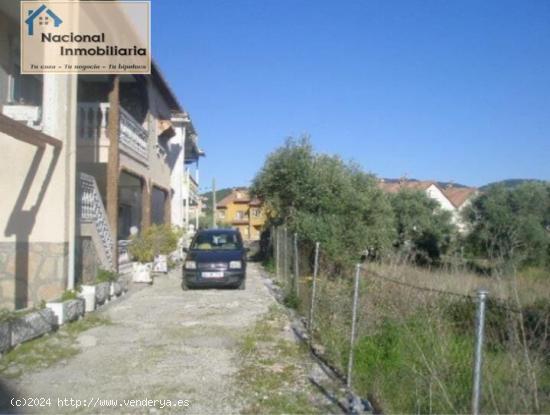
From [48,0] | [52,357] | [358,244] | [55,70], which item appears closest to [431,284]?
[52,357]

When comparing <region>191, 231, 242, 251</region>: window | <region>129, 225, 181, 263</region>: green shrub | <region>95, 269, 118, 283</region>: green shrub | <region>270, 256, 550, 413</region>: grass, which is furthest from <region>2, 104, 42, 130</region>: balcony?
<region>129, 225, 181, 263</region>: green shrub

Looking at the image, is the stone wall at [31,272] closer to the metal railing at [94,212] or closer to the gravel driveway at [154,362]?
the gravel driveway at [154,362]

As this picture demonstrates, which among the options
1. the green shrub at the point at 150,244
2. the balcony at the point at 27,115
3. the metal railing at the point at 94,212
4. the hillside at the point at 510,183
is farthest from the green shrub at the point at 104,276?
the hillside at the point at 510,183

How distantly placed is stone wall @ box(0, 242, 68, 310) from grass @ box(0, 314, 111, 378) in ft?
4.16

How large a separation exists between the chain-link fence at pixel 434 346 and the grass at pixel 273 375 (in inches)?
18.3

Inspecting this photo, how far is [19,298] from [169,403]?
592cm

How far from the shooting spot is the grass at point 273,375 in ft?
18.6

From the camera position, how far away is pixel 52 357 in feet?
24.2

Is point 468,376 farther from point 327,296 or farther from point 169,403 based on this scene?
point 327,296

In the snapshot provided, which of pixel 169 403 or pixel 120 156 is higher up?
pixel 120 156

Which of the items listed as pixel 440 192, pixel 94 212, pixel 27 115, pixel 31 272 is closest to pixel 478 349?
pixel 31 272

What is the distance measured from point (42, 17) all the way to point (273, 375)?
7.90 metres

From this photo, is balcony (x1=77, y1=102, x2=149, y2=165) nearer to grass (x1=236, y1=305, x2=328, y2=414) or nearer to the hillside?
grass (x1=236, y1=305, x2=328, y2=414)

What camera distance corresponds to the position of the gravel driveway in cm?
585
